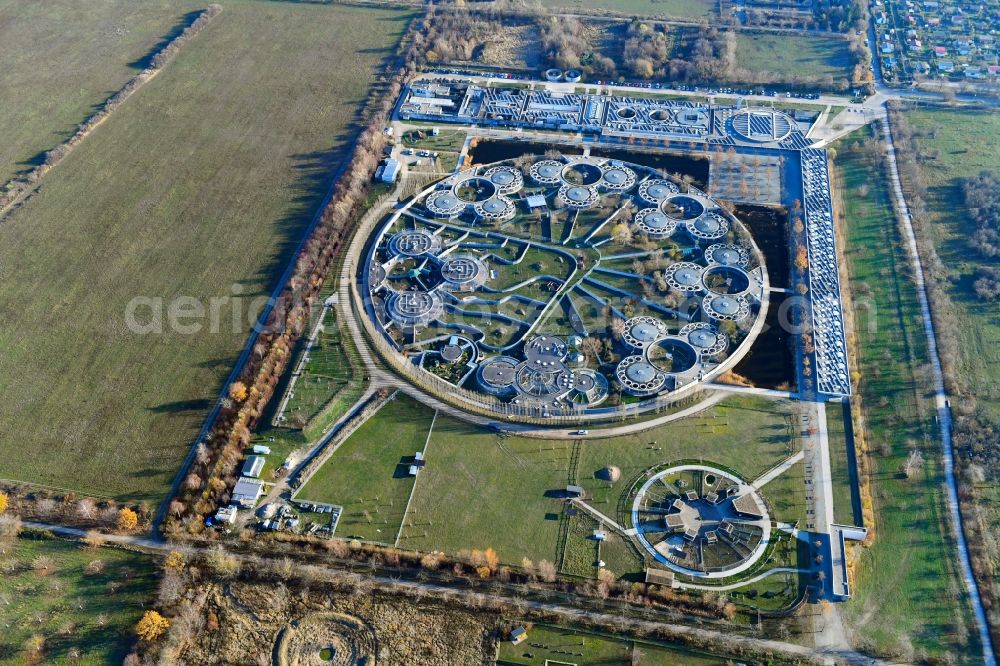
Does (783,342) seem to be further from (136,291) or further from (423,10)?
(423,10)

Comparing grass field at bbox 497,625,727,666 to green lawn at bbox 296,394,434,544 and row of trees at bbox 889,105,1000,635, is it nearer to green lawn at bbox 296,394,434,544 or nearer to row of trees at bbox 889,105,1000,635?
green lawn at bbox 296,394,434,544

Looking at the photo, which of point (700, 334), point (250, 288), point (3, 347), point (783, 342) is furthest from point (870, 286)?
point (3, 347)

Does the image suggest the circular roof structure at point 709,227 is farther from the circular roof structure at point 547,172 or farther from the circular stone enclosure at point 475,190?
the circular stone enclosure at point 475,190

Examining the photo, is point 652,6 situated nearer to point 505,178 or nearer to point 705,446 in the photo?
point 505,178

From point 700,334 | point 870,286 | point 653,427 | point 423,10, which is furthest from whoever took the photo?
point 423,10

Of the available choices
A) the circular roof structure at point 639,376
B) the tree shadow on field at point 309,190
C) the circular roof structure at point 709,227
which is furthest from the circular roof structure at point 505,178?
the circular roof structure at point 639,376
